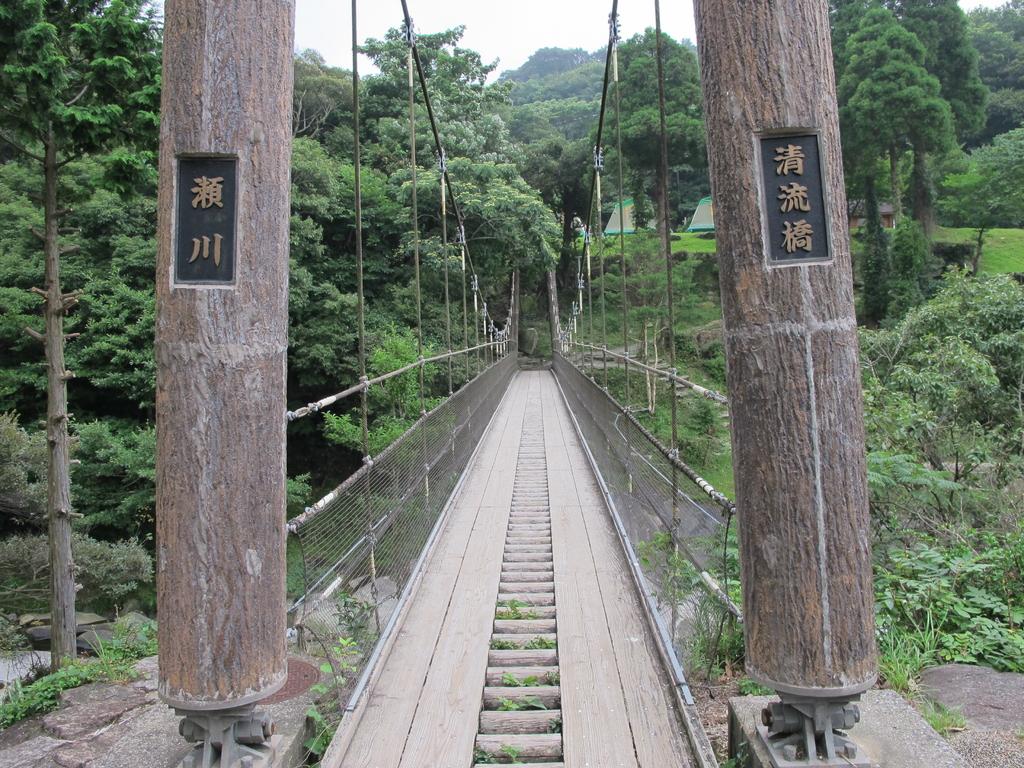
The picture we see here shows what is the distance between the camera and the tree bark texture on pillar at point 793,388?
1.20 meters

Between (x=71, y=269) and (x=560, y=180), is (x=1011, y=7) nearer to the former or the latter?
(x=560, y=180)

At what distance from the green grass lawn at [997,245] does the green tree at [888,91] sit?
408 centimetres

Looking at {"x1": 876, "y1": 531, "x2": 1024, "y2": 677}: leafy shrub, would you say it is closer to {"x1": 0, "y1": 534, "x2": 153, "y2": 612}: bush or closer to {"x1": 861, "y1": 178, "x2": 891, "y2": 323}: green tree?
{"x1": 0, "y1": 534, "x2": 153, "y2": 612}: bush

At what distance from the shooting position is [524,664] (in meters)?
1.85

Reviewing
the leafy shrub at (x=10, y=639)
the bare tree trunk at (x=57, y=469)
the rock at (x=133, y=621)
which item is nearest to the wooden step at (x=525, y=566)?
the rock at (x=133, y=621)

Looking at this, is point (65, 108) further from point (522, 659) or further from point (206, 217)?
point (522, 659)

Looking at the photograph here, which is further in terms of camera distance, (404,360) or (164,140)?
(404,360)

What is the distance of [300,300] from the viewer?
8938mm

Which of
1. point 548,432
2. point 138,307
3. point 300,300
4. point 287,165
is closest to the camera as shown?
point 287,165

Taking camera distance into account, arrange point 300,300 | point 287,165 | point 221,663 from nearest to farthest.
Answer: point 221,663 → point 287,165 → point 300,300

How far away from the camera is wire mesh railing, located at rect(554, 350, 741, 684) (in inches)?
71.1

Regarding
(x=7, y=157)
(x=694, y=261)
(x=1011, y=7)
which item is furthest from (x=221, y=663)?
(x=1011, y=7)

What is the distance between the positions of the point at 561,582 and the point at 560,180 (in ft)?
57.8

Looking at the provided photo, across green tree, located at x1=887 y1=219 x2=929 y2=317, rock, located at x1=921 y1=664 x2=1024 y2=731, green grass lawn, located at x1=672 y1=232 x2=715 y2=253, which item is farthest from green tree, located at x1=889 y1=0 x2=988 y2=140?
rock, located at x1=921 y1=664 x2=1024 y2=731
